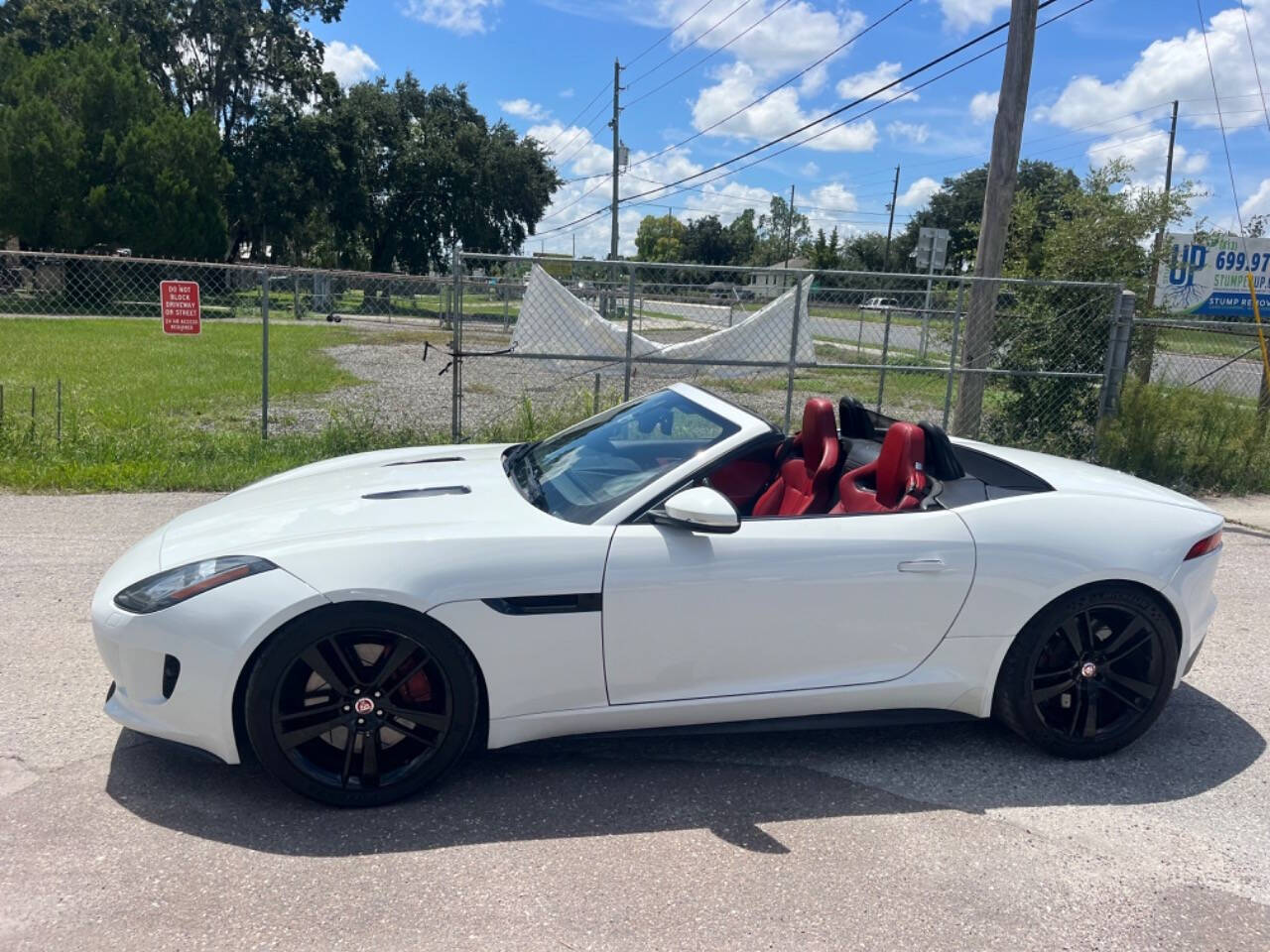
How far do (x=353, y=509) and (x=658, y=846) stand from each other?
1642mm

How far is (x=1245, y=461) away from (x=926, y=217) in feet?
246

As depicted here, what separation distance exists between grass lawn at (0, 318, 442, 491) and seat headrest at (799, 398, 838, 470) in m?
5.43

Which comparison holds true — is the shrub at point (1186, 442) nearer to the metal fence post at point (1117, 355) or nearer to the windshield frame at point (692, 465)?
the metal fence post at point (1117, 355)

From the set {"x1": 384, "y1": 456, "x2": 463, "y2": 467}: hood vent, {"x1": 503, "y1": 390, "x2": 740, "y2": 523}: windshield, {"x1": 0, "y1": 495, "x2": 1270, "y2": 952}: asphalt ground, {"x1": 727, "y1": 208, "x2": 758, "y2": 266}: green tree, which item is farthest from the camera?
{"x1": 727, "y1": 208, "x2": 758, "y2": 266}: green tree

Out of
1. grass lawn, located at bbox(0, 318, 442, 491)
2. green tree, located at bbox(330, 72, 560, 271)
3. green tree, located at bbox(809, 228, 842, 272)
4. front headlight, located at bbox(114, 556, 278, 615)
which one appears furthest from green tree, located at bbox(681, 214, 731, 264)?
front headlight, located at bbox(114, 556, 278, 615)

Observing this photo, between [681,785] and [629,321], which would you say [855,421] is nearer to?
[681,785]

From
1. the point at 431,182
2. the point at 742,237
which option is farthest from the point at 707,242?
the point at 431,182

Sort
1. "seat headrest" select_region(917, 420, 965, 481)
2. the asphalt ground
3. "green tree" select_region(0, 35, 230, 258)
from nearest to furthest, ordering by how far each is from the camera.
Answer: the asphalt ground < "seat headrest" select_region(917, 420, 965, 481) < "green tree" select_region(0, 35, 230, 258)

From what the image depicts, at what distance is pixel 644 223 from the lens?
417 ft

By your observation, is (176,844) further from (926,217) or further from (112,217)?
(926,217)

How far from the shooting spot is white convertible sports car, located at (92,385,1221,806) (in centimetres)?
317

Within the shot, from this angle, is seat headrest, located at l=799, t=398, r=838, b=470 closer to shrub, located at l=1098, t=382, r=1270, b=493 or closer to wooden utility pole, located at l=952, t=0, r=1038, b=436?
wooden utility pole, located at l=952, t=0, r=1038, b=436

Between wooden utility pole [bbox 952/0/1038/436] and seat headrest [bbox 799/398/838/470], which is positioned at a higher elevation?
wooden utility pole [bbox 952/0/1038/436]

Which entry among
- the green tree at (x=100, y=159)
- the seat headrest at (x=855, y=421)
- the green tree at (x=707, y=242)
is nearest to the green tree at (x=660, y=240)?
the green tree at (x=707, y=242)
